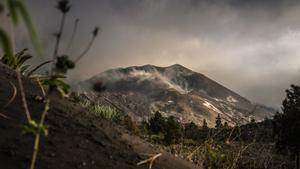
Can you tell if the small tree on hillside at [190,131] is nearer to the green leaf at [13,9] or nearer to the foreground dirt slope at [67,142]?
the foreground dirt slope at [67,142]

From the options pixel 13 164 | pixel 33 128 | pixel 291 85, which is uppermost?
pixel 291 85

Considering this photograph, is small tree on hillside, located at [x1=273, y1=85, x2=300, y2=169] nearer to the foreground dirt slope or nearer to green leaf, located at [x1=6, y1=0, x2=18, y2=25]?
the foreground dirt slope

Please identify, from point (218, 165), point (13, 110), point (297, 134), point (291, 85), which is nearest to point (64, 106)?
point (13, 110)

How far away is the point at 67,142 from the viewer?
6.16m

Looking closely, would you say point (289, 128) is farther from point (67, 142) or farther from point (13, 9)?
point (13, 9)

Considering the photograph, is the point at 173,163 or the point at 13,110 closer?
the point at 13,110

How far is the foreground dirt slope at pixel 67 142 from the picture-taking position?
18.2 feet

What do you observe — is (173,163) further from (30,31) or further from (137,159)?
(30,31)

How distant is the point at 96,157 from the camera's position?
6180mm

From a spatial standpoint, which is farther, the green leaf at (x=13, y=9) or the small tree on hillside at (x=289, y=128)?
the small tree on hillside at (x=289, y=128)

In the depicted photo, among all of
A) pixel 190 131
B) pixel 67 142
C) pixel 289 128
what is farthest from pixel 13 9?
pixel 289 128

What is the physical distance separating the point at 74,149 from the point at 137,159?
1000mm

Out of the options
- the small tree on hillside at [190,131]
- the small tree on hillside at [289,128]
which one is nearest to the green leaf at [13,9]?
the small tree on hillside at [190,131]

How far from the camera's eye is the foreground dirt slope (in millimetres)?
5555
